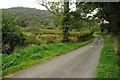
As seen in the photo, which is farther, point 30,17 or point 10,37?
point 30,17

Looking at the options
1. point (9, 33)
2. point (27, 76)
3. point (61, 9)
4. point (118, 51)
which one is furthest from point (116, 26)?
point (27, 76)

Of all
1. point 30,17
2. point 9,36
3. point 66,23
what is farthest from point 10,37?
point 30,17

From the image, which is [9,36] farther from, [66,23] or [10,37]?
[66,23]

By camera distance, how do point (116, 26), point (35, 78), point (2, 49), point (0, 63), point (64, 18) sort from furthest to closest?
point (64, 18) < point (116, 26) < point (2, 49) < point (0, 63) < point (35, 78)

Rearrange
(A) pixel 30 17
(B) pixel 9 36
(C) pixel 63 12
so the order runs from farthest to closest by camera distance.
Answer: (A) pixel 30 17 < (C) pixel 63 12 < (B) pixel 9 36

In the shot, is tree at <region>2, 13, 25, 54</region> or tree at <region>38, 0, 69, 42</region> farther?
tree at <region>38, 0, 69, 42</region>

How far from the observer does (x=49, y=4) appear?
40.8m

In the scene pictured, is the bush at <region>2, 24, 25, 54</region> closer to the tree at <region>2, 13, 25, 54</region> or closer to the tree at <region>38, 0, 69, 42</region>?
the tree at <region>2, 13, 25, 54</region>

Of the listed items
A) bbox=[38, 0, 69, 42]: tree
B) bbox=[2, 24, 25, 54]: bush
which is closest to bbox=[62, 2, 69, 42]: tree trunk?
bbox=[38, 0, 69, 42]: tree

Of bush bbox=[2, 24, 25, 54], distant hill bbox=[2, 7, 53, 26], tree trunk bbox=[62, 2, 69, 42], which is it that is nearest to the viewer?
bush bbox=[2, 24, 25, 54]

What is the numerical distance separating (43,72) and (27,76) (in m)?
1.58

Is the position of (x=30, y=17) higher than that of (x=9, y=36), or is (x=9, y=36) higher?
(x=30, y=17)

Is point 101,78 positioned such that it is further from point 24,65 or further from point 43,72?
point 24,65

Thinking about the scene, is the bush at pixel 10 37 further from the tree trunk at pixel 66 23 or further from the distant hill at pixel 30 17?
the distant hill at pixel 30 17
